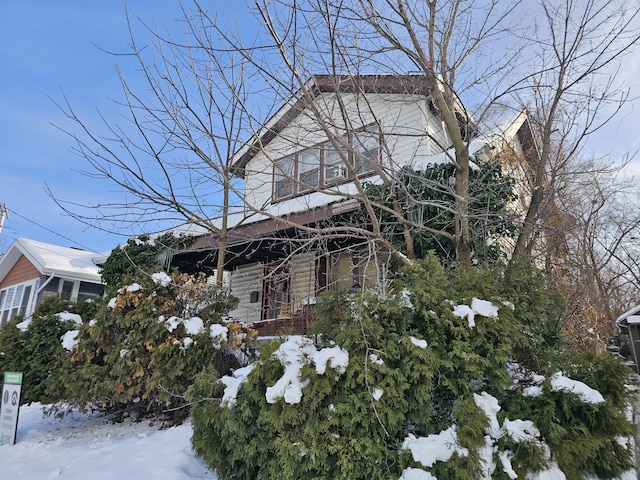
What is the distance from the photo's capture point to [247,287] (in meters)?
12.3

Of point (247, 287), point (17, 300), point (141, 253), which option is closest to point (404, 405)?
point (141, 253)

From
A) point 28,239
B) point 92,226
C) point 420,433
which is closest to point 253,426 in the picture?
point 420,433

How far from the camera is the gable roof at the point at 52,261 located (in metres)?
16.0

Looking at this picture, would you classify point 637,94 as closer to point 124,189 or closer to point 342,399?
point 342,399

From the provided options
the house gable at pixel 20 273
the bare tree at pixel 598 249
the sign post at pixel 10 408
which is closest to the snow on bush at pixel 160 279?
the sign post at pixel 10 408

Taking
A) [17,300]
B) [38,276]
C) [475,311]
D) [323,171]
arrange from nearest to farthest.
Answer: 1. [475,311]
2. [323,171]
3. [38,276]
4. [17,300]

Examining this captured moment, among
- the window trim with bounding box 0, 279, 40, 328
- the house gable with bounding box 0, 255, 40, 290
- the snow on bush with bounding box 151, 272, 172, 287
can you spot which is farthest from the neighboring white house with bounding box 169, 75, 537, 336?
the house gable with bounding box 0, 255, 40, 290

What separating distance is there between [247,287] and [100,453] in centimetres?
800

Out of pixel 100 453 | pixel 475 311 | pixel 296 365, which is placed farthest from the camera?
pixel 100 453

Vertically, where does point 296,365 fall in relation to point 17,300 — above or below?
below

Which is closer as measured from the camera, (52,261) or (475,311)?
(475,311)

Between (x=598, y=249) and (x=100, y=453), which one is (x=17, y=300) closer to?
(x=100, y=453)

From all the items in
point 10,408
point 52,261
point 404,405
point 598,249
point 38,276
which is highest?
point 598,249

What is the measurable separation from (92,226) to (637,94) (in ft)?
25.8
